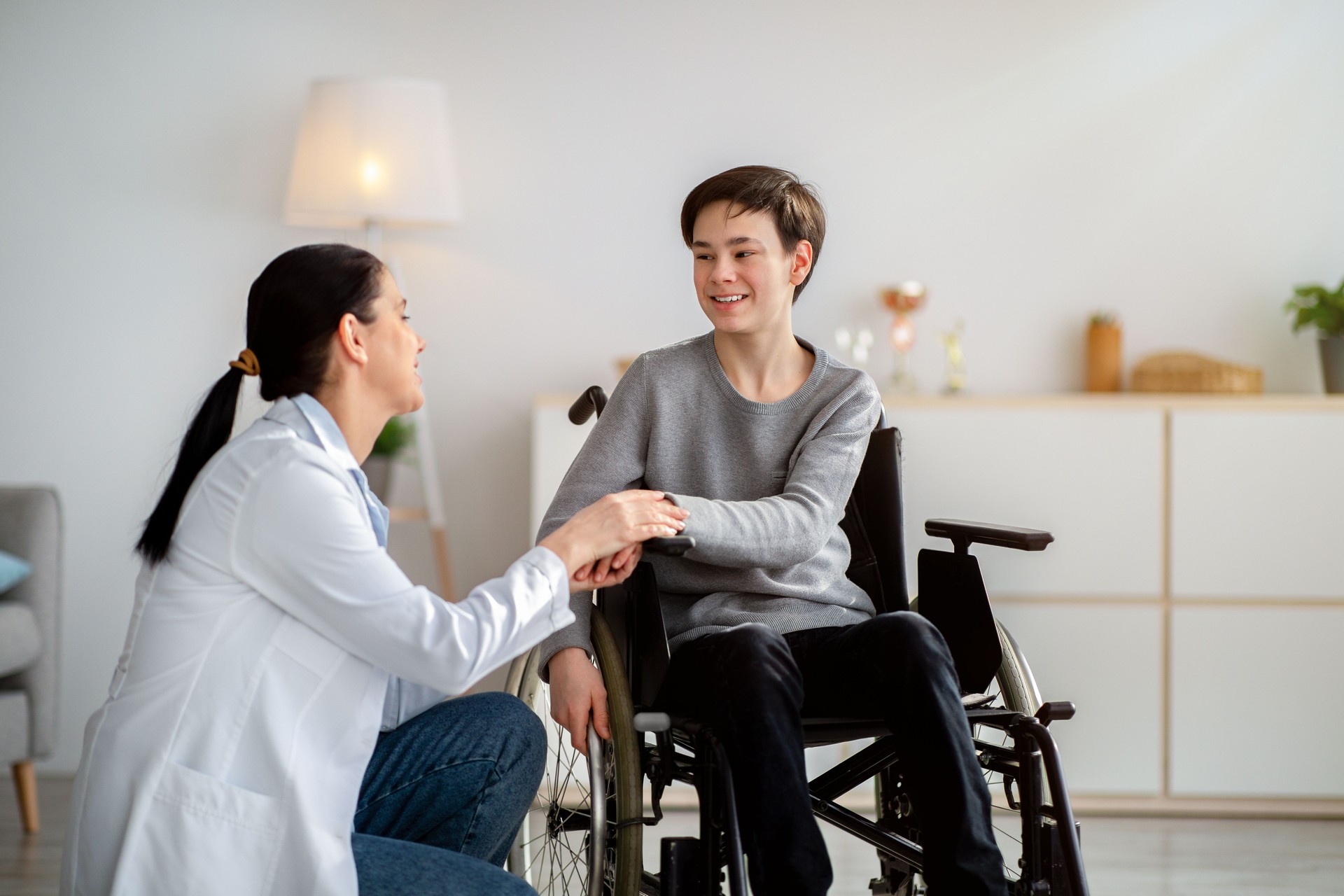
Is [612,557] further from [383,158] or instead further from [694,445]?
[383,158]

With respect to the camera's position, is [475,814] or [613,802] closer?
[475,814]

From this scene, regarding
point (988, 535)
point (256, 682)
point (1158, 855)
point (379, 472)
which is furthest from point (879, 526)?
point (379, 472)

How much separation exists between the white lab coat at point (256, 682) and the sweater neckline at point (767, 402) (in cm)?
65

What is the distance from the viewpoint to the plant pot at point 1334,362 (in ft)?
10.0

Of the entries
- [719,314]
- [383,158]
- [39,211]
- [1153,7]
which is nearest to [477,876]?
[719,314]

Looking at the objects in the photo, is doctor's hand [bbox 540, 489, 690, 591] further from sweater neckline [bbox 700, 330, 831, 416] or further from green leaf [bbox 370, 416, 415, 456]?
green leaf [bbox 370, 416, 415, 456]

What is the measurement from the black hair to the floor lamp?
1.67 m

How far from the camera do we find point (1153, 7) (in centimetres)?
330

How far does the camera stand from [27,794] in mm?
2648

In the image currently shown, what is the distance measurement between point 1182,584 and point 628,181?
5.71 ft

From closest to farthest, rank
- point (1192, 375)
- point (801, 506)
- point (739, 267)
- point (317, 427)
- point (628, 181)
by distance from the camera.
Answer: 1. point (317, 427)
2. point (801, 506)
3. point (739, 267)
4. point (1192, 375)
5. point (628, 181)

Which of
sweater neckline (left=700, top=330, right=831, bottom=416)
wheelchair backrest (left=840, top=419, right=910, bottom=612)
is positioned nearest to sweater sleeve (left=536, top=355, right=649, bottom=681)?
sweater neckline (left=700, top=330, right=831, bottom=416)

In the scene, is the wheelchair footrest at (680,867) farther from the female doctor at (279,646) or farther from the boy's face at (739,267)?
the boy's face at (739,267)

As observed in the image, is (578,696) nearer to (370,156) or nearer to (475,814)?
(475,814)
